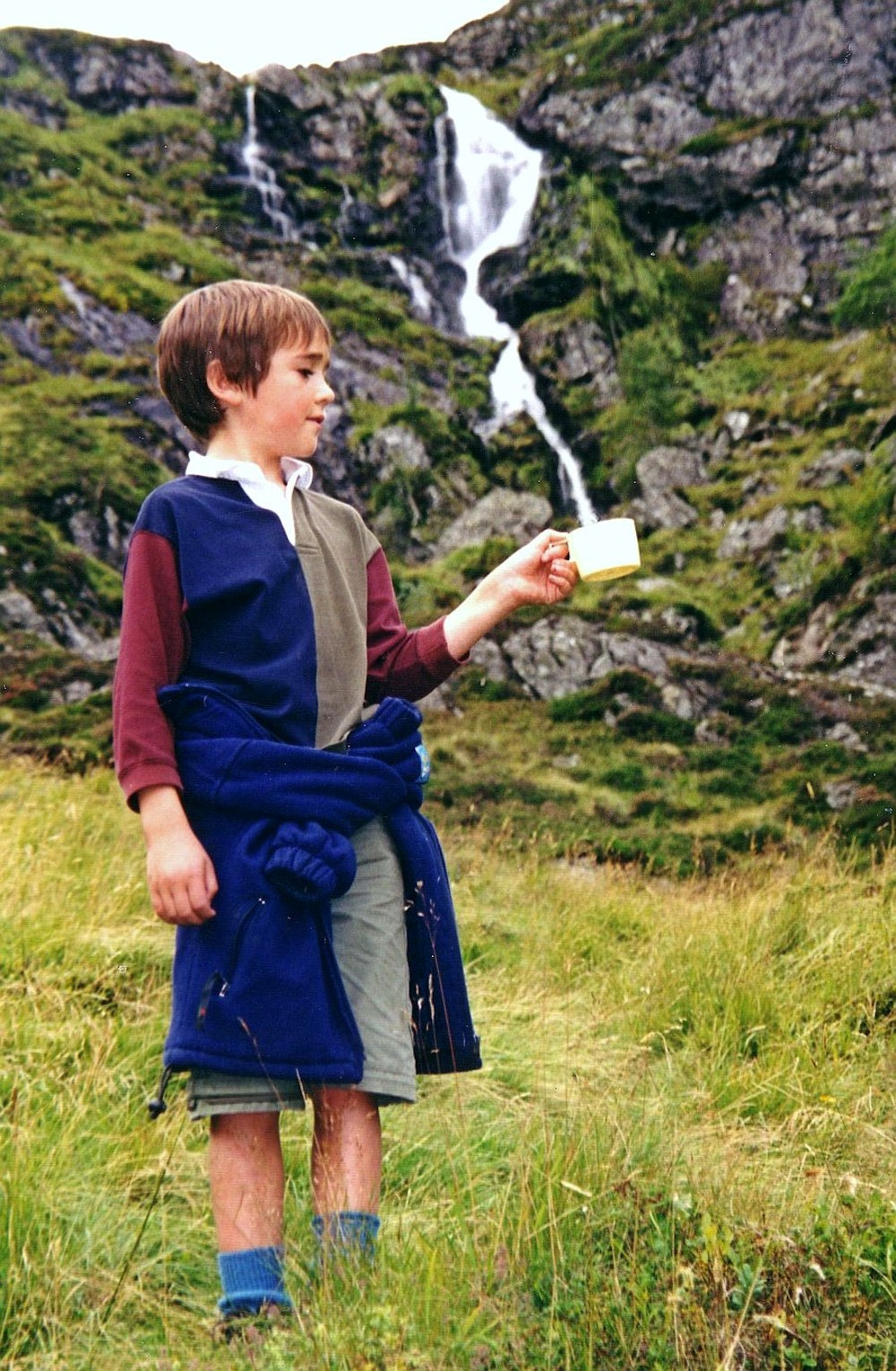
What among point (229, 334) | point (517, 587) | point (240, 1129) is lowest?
point (240, 1129)

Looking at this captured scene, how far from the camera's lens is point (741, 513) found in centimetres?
1934

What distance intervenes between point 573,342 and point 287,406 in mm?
24254

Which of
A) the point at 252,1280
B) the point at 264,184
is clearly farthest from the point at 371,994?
the point at 264,184

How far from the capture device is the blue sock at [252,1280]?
74.0 inches

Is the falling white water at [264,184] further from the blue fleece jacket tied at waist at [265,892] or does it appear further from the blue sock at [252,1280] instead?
the blue sock at [252,1280]

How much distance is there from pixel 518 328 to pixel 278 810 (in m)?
25.9

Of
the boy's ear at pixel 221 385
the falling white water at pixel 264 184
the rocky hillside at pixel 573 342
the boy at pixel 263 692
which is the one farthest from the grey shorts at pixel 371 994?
the falling white water at pixel 264 184

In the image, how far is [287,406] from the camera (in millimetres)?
2254

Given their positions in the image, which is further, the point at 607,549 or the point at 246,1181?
the point at 607,549

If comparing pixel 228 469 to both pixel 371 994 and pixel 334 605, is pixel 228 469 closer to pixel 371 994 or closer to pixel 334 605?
pixel 334 605

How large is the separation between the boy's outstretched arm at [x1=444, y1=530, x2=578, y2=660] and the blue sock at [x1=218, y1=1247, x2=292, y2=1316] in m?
1.16

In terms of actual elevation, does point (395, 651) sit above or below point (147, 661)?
below

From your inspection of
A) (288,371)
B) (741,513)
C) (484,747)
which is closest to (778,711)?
(484,747)

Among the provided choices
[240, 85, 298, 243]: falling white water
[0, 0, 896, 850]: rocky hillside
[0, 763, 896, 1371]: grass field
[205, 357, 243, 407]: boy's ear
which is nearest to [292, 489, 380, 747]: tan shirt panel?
[205, 357, 243, 407]: boy's ear
